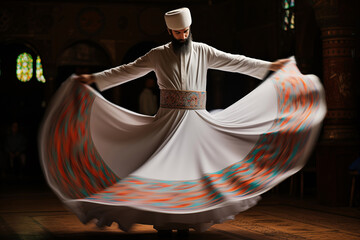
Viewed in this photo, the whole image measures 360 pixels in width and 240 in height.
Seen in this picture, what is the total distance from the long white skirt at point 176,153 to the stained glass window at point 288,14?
5840 mm

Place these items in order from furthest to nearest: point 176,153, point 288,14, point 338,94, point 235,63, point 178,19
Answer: point 288,14 < point 338,94 < point 235,63 < point 178,19 < point 176,153

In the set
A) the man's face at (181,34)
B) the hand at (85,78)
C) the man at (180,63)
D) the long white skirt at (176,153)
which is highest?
the man's face at (181,34)

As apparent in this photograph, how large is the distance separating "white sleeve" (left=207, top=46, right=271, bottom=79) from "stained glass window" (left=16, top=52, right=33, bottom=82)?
42.7 ft

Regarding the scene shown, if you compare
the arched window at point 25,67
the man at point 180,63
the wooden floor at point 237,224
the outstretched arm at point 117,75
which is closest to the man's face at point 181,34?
the man at point 180,63

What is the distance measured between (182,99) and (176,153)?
0.47m

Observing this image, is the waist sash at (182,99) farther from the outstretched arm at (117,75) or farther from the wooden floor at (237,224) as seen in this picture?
the wooden floor at (237,224)

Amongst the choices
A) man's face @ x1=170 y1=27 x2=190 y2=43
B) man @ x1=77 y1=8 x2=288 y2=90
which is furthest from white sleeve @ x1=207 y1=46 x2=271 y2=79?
man's face @ x1=170 y1=27 x2=190 y2=43

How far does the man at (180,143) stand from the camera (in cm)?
479

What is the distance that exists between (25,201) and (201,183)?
16.3ft

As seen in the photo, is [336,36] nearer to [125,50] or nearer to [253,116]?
[253,116]

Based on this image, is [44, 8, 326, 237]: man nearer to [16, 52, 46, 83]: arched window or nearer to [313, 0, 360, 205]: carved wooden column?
[313, 0, 360, 205]: carved wooden column

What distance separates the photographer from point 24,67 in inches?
703

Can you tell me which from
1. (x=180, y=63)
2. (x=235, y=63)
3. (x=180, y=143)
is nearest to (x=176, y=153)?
(x=180, y=143)

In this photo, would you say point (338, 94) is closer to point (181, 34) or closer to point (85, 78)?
point (181, 34)
